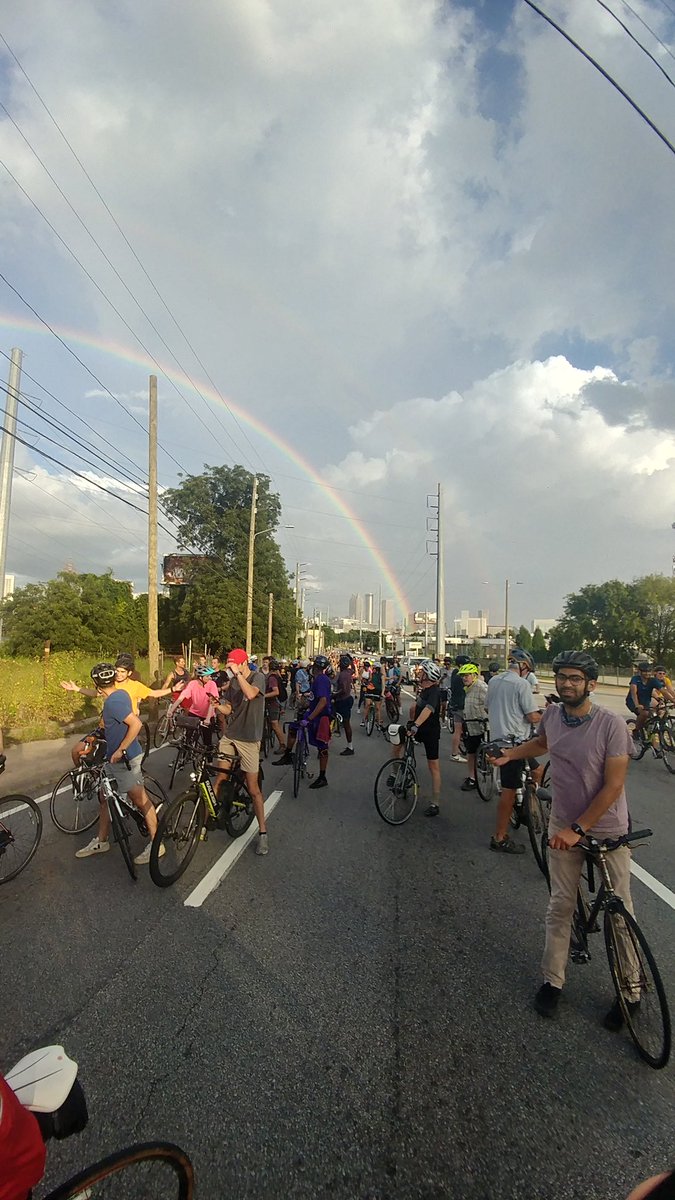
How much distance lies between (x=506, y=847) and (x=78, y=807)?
15.4 feet

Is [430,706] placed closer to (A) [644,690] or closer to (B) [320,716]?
(B) [320,716]

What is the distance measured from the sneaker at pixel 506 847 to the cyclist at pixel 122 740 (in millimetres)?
3416

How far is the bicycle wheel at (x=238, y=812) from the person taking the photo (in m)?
6.40

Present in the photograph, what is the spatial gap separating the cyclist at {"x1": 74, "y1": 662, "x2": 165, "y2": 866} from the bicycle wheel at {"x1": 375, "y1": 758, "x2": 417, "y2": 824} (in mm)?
2873

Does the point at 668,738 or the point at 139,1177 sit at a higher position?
the point at 668,738

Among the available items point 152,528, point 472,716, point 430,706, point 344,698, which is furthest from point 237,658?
point 152,528

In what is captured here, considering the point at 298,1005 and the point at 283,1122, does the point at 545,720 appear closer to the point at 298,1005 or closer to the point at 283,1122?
the point at 298,1005

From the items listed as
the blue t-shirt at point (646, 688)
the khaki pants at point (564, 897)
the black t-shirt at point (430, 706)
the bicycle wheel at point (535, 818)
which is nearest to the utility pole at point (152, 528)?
the black t-shirt at point (430, 706)

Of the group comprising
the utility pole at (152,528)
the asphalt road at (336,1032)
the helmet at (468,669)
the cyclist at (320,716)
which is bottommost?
the asphalt road at (336,1032)

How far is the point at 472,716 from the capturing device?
9.40 metres

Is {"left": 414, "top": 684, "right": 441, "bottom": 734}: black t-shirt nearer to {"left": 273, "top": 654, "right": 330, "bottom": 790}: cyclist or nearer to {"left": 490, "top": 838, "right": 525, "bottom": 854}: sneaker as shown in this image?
{"left": 490, "top": 838, "right": 525, "bottom": 854}: sneaker

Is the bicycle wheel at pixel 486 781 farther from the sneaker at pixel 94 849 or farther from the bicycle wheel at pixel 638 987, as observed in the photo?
the bicycle wheel at pixel 638 987

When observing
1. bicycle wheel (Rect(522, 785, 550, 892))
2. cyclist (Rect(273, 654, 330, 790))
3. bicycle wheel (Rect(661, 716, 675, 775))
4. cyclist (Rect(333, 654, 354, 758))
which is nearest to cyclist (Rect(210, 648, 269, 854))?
bicycle wheel (Rect(522, 785, 550, 892))

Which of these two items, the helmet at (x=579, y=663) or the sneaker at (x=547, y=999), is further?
the helmet at (x=579, y=663)
